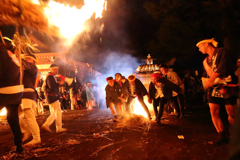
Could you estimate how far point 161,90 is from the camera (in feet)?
19.3

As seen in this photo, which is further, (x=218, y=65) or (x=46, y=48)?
(x=46, y=48)

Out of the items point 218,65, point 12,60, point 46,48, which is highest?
point 46,48

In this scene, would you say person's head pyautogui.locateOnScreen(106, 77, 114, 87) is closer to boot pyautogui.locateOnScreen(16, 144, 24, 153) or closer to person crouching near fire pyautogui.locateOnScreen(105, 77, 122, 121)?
person crouching near fire pyautogui.locateOnScreen(105, 77, 122, 121)

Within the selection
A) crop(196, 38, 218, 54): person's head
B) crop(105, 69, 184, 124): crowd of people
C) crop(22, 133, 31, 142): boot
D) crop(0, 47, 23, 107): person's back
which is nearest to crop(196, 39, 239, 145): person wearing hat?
crop(196, 38, 218, 54): person's head

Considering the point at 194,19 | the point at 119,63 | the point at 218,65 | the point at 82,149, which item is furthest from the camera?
the point at 119,63

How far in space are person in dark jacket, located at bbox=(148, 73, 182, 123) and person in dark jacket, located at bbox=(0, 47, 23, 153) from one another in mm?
4091

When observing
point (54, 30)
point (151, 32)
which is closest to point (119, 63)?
point (151, 32)

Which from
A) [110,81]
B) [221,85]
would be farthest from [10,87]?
[110,81]

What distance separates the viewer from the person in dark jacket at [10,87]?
316cm

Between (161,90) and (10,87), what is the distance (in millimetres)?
4341

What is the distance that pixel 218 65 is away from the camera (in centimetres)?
310

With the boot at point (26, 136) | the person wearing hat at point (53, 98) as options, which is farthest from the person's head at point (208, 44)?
the boot at point (26, 136)

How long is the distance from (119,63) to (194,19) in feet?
58.7

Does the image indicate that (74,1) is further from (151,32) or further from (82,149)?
(151,32)
